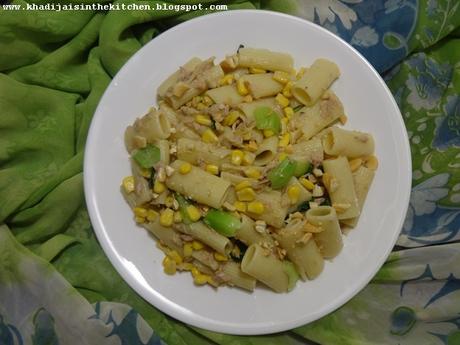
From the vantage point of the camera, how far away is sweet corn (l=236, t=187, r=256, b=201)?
1.55 m

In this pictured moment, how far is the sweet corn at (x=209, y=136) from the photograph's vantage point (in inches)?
64.5

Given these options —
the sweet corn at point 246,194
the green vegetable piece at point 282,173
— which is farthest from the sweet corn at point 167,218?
the green vegetable piece at point 282,173

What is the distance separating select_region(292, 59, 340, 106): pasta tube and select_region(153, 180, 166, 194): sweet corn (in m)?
0.53

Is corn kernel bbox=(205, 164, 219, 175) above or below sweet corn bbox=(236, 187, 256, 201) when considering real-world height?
above

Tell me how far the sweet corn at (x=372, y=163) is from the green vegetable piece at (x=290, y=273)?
0.42 m

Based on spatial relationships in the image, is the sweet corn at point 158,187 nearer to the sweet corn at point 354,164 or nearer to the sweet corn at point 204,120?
the sweet corn at point 204,120

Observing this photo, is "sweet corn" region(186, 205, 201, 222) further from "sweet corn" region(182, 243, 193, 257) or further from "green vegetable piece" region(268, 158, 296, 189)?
"green vegetable piece" region(268, 158, 296, 189)

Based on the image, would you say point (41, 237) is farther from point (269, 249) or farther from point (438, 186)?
point (438, 186)

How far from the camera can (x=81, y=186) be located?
1824mm

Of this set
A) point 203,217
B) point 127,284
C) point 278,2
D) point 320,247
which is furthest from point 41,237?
point 278,2

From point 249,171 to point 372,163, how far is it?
17.2 inches

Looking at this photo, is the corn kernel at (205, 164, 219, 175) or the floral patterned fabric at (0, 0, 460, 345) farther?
the floral patterned fabric at (0, 0, 460, 345)

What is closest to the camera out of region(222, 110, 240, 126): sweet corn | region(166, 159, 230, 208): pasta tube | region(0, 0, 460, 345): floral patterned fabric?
region(166, 159, 230, 208): pasta tube

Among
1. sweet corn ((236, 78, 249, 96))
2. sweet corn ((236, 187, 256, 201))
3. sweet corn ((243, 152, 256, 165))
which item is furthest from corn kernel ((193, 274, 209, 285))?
sweet corn ((236, 78, 249, 96))
